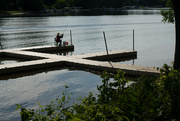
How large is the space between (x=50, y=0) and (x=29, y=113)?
17186cm

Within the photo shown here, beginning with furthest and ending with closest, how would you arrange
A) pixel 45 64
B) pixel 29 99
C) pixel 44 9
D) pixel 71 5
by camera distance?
pixel 71 5
pixel 44 9
pixel 45 64
pixel 29 99

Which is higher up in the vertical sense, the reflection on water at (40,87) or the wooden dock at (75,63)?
the wooden dock at (75,63)

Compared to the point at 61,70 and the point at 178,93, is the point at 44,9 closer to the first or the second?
the point at 61,70

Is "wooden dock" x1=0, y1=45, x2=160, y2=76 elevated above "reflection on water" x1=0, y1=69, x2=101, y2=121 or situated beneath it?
elevated above

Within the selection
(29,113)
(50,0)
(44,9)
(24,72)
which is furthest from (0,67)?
(50,0)

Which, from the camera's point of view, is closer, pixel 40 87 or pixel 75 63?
pixel 40 87

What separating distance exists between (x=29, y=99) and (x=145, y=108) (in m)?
8.14

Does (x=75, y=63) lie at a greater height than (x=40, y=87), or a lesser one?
greater

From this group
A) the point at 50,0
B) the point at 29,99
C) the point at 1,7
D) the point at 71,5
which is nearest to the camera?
the point at 29,99

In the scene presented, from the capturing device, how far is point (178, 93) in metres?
5.19

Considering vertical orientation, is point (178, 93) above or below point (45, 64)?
above

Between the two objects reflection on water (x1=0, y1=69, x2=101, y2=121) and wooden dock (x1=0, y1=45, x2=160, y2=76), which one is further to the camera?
wooden dock (x1=0, y1=45, x2=160, y2=76)

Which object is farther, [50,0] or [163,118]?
[50,0]

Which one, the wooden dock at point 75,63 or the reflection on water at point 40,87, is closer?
the reflection on water at point 40,87
